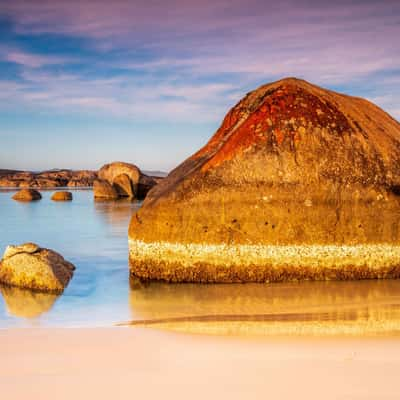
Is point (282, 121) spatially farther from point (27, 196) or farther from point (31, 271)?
point (27, 196)

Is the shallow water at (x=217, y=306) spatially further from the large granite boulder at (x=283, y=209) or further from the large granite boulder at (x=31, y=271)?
the large granite boulder at (x=283, y=209)

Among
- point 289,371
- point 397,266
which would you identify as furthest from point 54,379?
point 397,266

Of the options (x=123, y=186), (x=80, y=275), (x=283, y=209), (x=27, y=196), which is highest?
(x=283, y=209)

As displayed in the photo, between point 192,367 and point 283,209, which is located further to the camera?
point 283,209

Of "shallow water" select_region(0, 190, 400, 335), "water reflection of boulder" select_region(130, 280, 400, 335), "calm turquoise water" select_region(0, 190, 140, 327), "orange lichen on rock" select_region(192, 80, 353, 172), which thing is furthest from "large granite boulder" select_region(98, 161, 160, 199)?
"water reflection of boulder" select_region(130, 280, 400, 335)

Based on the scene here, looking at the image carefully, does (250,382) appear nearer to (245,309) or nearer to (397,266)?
(245,309)

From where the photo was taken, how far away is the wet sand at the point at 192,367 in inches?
146

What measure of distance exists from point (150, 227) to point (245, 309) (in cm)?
185

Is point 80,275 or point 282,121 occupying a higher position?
point 282,121

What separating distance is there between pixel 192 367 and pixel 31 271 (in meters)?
3.73

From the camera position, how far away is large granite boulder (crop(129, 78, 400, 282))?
23.4ft

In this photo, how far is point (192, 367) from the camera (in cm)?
419

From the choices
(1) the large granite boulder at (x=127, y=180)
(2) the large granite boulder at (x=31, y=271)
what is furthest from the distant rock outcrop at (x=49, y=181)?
(2) the large granite boulder at (x=31, y=271)

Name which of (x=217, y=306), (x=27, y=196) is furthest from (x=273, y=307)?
(x=27, y=196)
